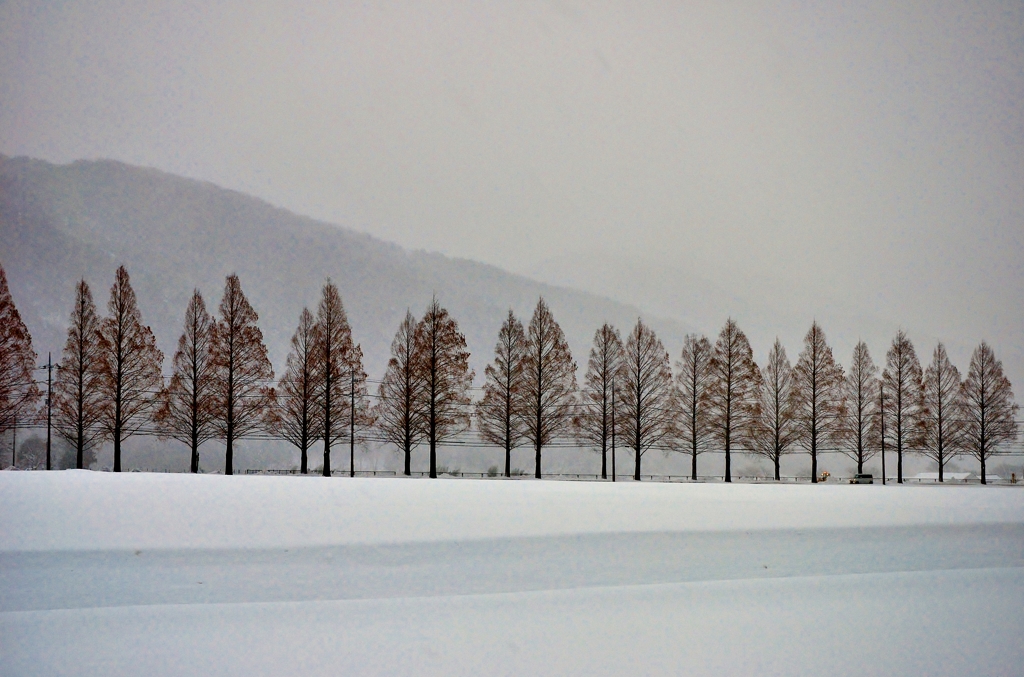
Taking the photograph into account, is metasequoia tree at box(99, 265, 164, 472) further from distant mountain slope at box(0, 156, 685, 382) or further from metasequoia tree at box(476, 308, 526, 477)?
distant mountain slope at box(0, 156, 685, 382)

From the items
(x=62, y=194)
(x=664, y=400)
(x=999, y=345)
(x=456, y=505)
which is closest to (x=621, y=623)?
(x=456, y=505)

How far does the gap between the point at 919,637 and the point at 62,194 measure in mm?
80094

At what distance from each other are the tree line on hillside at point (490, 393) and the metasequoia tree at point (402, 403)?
0.18 feet

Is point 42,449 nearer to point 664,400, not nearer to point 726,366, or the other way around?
point 664,400

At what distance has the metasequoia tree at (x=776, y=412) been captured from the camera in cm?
2609

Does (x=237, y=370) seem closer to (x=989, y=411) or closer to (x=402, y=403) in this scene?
(x=402, y=403)

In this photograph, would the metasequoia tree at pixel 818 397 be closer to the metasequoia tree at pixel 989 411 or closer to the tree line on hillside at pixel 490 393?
the tree line on hillside at pixel 490 393

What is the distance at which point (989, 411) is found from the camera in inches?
1051

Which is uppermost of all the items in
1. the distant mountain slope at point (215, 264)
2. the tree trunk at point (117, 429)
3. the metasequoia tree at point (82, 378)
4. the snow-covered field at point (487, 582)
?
the distant mountain slope at point (215, 264)

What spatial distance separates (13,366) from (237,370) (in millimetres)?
6055

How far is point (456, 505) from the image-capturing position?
372 inches

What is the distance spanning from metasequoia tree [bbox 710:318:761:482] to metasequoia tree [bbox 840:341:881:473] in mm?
3716

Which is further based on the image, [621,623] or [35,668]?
[621,623]

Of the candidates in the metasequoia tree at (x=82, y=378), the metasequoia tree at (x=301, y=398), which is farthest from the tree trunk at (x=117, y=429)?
the metasequoia tree at (x=301, y=398)
